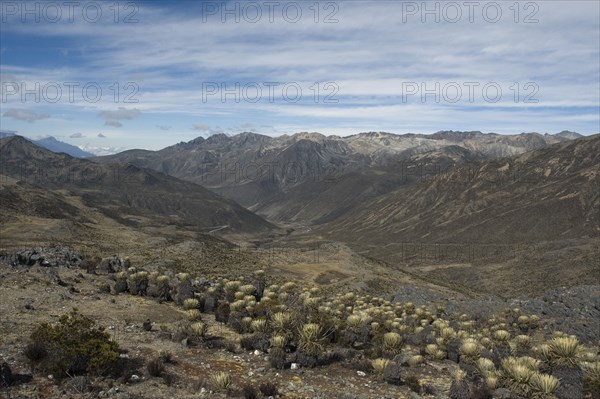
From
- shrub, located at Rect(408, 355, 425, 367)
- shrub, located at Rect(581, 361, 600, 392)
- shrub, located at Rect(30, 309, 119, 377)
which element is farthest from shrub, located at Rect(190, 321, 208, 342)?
shrub, located at Rect(581, 361, 600, 392)

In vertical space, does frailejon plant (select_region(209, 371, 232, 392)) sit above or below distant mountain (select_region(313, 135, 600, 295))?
Answer: above

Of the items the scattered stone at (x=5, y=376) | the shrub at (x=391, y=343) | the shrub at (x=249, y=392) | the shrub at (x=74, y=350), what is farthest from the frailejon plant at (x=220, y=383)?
the shrub at (x=391, y=343)

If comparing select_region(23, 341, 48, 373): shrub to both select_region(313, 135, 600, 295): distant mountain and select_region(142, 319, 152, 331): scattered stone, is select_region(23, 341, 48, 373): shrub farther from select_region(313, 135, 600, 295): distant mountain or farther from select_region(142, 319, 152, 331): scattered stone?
select_region(313, 135, 600, 295): distant mountain

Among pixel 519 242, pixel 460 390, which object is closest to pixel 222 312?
pixel 460 390

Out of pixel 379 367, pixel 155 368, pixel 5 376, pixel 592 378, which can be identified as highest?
pixel 5 376

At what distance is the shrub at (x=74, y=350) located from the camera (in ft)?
46.2

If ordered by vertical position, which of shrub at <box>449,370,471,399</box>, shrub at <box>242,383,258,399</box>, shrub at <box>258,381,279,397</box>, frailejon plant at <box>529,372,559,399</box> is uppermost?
shrub at <box>242,383,258,399</box>

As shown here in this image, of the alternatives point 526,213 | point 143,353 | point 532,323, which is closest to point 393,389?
point 143,353

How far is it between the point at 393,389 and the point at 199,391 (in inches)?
268

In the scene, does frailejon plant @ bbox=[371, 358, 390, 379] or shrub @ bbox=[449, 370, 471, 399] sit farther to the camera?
frailejon plant @ bbox=[371, 358, 390, 379]

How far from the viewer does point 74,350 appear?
14234mm

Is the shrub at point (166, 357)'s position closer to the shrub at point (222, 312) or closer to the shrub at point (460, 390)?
the shrub at point (222, 312)

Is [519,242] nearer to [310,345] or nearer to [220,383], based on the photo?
[310,345]

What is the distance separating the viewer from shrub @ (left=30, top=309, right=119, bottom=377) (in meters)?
14.1
